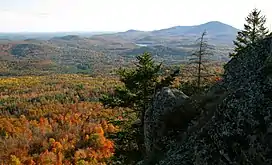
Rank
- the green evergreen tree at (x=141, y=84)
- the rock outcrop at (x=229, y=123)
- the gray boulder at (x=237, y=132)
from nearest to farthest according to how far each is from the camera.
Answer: the gray boulder at (x=237, y=132)
the rock outcrop at (x=229, y=123)
the green evergreen tree at (x=141, y=84)

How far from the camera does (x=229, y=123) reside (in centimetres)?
1311

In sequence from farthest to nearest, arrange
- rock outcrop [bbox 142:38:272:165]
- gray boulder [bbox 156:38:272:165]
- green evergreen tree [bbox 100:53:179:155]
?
1. green evergreen tree [bbox 100:53:179:155]
2. rock outcrop [bbox 142:38:272:165]
3. gray boulder [bbox 156:38:272:165]

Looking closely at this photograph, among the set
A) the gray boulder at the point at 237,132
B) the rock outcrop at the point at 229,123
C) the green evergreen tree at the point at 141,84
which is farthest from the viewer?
the green evergreen tree at the point at 141,84

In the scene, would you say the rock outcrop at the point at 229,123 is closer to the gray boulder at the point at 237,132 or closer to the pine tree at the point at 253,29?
the gray boulder at the point at 237,132

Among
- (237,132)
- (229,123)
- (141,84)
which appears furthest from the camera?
(141,84)

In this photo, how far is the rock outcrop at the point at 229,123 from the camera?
12.2m

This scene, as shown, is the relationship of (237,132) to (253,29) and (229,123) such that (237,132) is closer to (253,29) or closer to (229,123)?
(229,123)

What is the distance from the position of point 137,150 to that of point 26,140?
85.7 m

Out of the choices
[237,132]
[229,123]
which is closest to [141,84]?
[229,123]

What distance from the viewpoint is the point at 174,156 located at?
A: 50.8ft

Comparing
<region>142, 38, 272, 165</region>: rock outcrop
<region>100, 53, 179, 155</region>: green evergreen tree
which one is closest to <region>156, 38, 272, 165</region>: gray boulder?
<region>142, 38, 272, 165</region>: rock outcrop

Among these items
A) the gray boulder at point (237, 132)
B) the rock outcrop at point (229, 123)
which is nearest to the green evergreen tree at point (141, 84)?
the rock outcrop at point (229, 123)

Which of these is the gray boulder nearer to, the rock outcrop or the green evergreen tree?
the rock outcrop

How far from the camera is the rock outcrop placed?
12.2m
